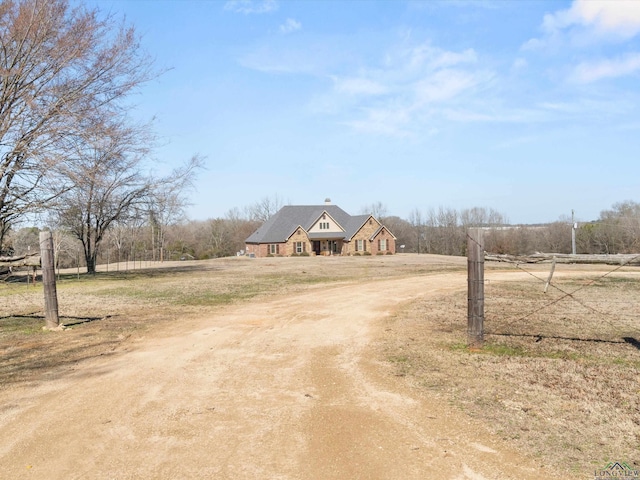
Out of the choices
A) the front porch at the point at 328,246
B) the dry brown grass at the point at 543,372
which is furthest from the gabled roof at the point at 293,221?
the dry brown grass at the point at 543,372

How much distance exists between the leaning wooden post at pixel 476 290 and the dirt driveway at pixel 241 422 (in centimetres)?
181

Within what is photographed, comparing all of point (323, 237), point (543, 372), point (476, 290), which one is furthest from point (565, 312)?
point (323, 237)

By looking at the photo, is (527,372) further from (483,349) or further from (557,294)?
(557,294)

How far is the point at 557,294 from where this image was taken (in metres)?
16.5

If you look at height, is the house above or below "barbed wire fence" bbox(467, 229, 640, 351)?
above

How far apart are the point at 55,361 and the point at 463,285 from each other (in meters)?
15.5

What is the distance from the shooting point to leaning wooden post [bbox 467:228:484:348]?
26.2 feet

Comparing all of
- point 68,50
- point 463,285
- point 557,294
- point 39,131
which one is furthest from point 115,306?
point 557,294

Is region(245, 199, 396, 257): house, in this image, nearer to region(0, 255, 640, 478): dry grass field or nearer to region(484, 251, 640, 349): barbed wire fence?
region(484, 251, 640, 349): barbed wire fence

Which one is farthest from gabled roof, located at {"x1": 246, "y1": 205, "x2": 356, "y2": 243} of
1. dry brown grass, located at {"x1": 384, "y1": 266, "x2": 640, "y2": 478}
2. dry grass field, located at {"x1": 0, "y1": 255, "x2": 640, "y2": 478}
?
dry brown grass, located at {"x1": 384, "y1": 266, "x2": 640, "y2": 478}

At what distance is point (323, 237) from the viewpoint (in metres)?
53.8

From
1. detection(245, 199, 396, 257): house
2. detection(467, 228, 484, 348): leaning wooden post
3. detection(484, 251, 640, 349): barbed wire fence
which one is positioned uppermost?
detection(245, 199, 396, 257): house

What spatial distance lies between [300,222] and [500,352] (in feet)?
159

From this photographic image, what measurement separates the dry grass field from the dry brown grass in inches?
0.7
